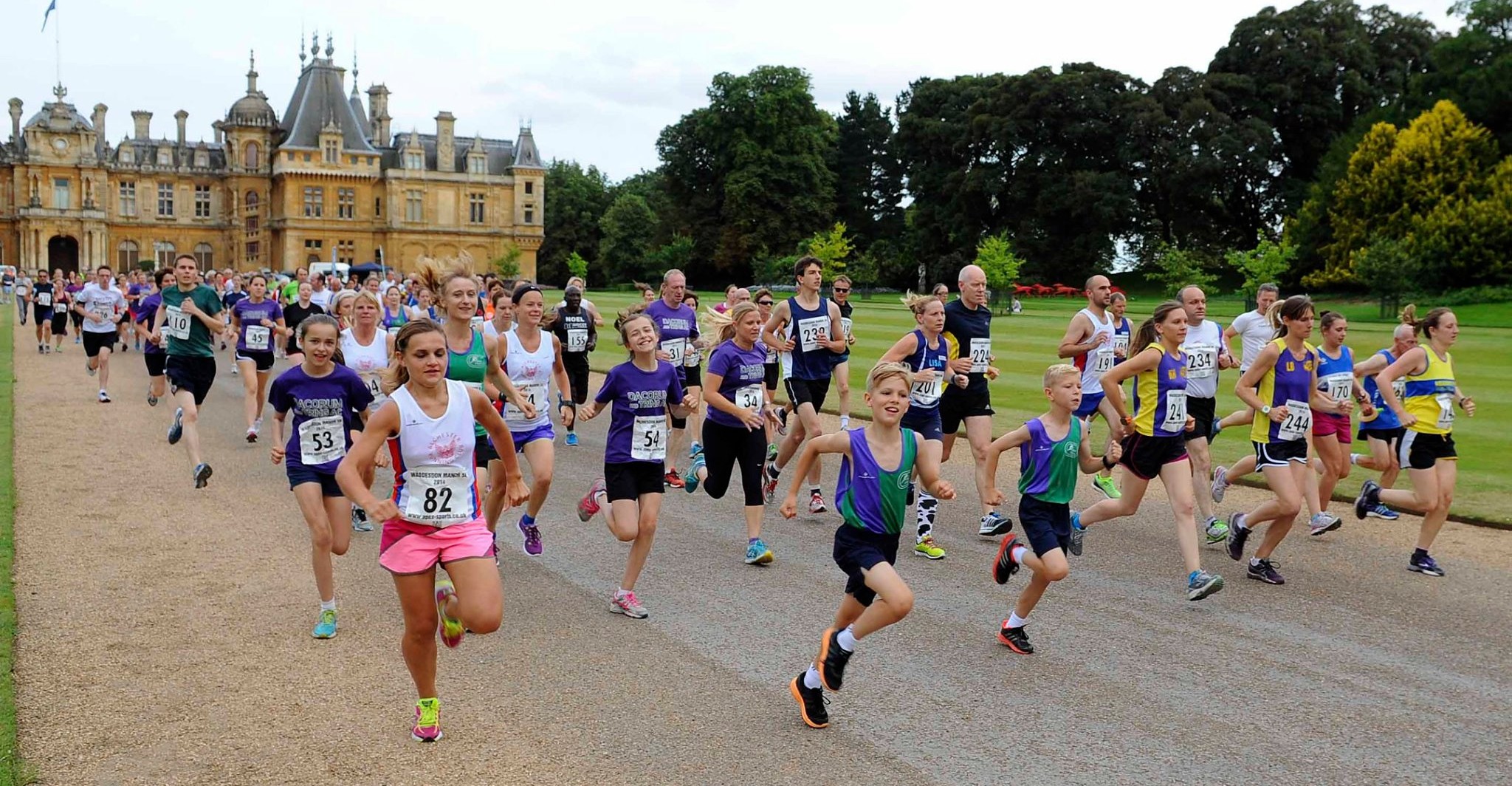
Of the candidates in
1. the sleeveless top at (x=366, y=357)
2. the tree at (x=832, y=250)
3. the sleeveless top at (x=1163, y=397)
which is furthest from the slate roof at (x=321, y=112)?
the sleeveless top at (x=1163, y=397)

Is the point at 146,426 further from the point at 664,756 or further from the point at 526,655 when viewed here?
the point at 664,756

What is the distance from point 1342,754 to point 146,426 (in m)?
15.4

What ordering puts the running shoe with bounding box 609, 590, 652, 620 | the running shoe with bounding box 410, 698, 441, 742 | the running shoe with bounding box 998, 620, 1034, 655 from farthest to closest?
1. the running shoe with bounding box 609, 590, 652, 620
2. the running shoe with bounding box 998, 620, 1034, 655
3. the running shoe with bounding box 410, 698, 441, 742

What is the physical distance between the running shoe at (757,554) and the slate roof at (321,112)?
9867cm

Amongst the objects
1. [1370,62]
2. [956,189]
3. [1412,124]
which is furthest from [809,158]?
[1412,124]

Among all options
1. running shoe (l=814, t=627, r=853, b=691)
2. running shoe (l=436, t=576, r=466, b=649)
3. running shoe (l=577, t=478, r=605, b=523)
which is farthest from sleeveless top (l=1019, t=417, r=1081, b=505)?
running shoe (l=436, t=576, r=466, b=649)

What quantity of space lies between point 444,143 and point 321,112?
9.89m

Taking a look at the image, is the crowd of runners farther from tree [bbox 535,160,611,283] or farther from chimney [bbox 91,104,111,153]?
chimney [bbox 91,104,111,153]

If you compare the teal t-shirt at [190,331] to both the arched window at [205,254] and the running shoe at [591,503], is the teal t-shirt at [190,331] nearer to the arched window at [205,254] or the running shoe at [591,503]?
the running shoe at [591,503]

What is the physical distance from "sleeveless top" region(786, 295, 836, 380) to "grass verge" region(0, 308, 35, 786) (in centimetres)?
623

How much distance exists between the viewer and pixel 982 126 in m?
69.8

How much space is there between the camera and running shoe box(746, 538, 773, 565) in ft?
29.0

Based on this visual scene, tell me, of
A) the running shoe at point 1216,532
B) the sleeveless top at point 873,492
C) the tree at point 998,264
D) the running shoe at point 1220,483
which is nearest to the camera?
the sleeveless top at point 873,492

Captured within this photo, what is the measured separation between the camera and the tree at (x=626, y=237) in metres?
92.3
